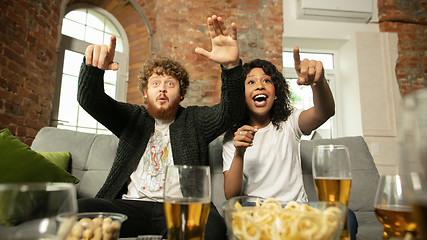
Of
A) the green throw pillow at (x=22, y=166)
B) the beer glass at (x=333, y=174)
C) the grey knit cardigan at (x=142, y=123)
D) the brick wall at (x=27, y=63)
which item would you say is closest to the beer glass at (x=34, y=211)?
the beer glass at (x=333, y=174)

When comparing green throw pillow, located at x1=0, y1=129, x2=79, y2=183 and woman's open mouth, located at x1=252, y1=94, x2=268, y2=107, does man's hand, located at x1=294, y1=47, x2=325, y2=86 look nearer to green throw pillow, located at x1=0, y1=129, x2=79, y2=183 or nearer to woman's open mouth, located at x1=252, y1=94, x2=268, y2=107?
woman's open mouth, located at x1=252, y1=94, x2=268, y2=107

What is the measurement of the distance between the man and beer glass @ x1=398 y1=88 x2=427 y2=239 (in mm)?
844

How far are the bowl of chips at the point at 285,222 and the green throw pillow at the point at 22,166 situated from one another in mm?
1159

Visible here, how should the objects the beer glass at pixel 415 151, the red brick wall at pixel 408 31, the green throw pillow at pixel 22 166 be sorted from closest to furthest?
the beer glass at pixel 415 151 < the green throw pillow at pixel 22 166 < the red brick wall at pixel 408 31

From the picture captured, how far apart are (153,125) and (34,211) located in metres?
1.21

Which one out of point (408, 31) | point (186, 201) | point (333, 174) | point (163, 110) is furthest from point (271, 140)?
point (408, 31)

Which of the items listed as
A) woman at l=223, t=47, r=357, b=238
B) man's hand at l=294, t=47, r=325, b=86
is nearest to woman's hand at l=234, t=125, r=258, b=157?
woman at l=223, t=47, r=357, b=238

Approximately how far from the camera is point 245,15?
3367 mm

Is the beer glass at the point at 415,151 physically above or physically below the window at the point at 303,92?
below

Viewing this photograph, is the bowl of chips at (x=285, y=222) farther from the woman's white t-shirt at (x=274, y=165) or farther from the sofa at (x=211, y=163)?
the sofa at (x=211, y=163)

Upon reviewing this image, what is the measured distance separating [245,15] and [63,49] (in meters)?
2.01

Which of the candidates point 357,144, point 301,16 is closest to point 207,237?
point 357,144

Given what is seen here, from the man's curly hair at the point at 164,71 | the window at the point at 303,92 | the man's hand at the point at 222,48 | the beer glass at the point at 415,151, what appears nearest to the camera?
the beer glass at the point at 415,151

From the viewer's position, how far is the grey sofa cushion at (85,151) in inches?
61.9
